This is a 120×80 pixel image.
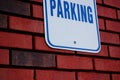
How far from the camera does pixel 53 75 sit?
150cm

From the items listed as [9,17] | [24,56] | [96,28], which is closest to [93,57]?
[96,28]

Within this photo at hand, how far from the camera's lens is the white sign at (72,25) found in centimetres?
157

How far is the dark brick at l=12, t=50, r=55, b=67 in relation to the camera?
139cm

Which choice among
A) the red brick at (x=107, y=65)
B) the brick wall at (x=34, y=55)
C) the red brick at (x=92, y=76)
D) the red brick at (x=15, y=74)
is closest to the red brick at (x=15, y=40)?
the brick wall at (x=34, y=55)

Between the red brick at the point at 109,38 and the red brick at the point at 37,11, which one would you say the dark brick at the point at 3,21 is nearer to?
the red brick at the point at 37,11

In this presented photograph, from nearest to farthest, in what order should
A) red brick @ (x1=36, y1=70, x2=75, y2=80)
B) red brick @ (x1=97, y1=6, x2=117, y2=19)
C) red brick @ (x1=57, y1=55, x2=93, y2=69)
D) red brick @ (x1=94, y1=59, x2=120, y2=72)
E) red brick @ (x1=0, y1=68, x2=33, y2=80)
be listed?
red brick @ (x1=0, y1=68, x2=33, y2=80) < red brick @ (x1=36, y1=70, x2=75, y2=80) < red brick @ (x1=57, y1=55, x2=93, y2=69) < red brick @ (x1=94, y1=59, x2=120, y2=72) < red brick @ (x1=97, y1=6, x2=117, y2=19)

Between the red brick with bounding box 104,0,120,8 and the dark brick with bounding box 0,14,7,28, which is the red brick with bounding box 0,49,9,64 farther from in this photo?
the red brick with bounding box 104,0,120,8

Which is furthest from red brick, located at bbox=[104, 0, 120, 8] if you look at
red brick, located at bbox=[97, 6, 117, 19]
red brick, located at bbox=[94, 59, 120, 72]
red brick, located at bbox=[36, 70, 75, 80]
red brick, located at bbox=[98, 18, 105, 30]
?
red brick, located at bbox=[36, 70, 75, 80]

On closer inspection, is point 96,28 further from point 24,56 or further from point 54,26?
point 24,56

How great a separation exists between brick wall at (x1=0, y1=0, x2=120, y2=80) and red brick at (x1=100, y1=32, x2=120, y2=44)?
0.04ft

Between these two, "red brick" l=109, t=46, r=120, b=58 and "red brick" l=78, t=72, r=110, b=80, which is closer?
"red brick" l=78, t=72, r=110, b=80

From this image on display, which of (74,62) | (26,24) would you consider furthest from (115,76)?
(26,24)

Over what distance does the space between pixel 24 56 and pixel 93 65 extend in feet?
1.56

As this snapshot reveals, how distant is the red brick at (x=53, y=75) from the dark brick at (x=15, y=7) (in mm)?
323
